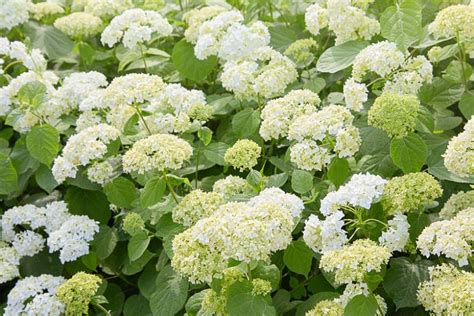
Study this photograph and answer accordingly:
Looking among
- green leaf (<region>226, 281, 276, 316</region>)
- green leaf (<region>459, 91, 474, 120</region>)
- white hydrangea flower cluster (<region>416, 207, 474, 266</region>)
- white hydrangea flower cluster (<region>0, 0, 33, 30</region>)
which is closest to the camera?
white hydrangea flower cluster (<region>416, 207, 474, 266</region>)

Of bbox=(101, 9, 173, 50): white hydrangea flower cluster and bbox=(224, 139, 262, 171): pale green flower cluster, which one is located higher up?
bbox=(224, 139, 262, 171): pale green flower cluster

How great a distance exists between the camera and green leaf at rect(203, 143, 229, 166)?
2.97 metres

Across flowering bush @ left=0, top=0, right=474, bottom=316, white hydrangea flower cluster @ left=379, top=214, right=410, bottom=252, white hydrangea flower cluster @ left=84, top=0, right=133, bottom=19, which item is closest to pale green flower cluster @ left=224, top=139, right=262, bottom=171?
flowering bush @ left=0, top=0, right=474, bottom=316

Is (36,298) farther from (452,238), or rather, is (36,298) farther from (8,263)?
(452,238)

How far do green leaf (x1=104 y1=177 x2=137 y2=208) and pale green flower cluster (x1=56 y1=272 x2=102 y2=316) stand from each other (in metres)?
0.48

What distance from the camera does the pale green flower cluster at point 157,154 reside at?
260 centimetres

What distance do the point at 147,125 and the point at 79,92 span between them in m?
0.45

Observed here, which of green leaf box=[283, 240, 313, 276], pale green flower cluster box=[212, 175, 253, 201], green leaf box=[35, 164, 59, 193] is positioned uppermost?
pale green flower cluster box=[212, 175, 253, 201]

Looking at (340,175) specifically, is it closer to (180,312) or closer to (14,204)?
(180,312)

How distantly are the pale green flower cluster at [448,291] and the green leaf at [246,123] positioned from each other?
100cm

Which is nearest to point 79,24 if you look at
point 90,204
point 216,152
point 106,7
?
point 106,7

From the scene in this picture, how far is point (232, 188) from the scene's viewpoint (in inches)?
108

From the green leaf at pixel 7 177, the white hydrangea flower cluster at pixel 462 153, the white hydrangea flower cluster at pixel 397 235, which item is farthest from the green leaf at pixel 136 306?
the white hydrangea flower cluster at pixel 462 153

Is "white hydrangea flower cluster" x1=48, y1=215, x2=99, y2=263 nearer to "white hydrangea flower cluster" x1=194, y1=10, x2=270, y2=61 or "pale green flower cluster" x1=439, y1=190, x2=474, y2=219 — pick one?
"white hydrangea flower cluster" x1=194, y1=10, x2=270, y2=61
